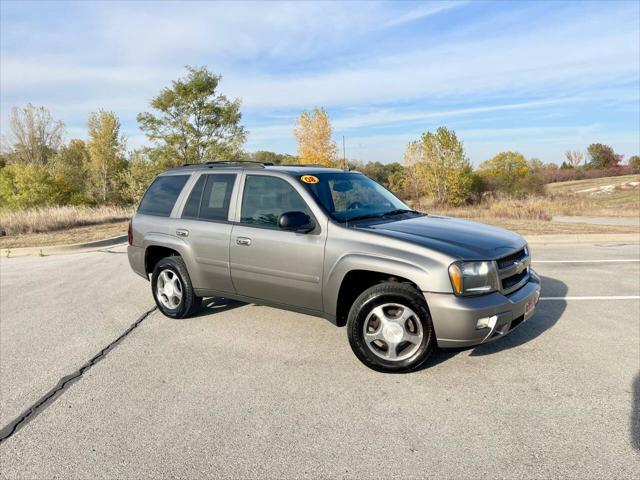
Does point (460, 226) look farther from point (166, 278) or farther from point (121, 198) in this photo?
point (121, 198)

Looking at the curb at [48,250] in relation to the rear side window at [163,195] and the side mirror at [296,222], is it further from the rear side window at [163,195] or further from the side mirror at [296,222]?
the side mirror at [296,222]

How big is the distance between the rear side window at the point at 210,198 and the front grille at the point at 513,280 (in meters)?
2.84

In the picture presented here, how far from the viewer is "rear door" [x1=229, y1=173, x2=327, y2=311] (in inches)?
165

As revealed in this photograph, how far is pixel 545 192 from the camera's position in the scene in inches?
Answer: 1411

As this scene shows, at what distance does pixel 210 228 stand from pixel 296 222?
1.37 meters

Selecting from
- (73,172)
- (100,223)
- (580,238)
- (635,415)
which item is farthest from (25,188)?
(635,415)

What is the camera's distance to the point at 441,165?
31.8 meters

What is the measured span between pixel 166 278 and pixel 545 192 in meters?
36.4

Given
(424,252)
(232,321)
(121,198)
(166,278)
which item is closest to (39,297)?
(166,278)

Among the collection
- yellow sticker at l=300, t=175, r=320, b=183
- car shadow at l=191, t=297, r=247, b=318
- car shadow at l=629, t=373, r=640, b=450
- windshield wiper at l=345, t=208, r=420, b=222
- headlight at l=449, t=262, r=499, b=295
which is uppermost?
yellow sticker at l=300, t=175, r=320, b=183

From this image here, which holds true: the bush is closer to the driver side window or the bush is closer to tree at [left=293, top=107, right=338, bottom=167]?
tree at [left=293, top=107, right=338, bottom=167]

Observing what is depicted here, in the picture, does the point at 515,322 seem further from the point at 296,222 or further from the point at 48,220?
the point at 48,220

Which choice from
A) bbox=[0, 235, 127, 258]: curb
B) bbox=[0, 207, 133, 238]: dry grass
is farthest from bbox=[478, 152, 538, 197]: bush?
bbox=[0, 235, 127, 258]: curb

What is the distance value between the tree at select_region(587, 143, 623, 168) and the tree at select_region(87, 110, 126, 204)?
63.8 m
